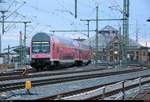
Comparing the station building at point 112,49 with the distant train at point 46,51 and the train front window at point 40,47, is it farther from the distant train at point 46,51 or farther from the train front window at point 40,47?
the train front window at point 40,47

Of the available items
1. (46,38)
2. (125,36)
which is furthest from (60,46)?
(125,36)

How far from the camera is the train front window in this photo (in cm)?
5247

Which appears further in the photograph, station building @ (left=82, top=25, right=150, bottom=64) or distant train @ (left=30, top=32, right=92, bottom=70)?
station building @ (left=82, top=25, right=150, bottom=64)

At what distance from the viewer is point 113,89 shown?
2539 centimetres

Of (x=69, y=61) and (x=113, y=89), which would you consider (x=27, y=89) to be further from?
(x=69, y=61)

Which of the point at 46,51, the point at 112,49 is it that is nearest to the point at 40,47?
the point at 46,51

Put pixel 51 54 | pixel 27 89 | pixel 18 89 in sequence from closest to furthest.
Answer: pixel 27 89
pixel 18 89
pixel 51 54

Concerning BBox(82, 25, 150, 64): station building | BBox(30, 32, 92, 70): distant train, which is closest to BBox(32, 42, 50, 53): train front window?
BBox(30, 32, 92, 70): distant train

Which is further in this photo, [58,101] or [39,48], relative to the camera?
[39,48]

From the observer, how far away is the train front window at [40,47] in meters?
52.5

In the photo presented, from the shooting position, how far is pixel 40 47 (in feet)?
173

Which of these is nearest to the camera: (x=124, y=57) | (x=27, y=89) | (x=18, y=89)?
(x=27, y=89)

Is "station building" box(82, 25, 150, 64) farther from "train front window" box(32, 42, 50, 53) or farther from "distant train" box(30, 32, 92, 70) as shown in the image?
"train front window" box(32, 42, 50, 53)

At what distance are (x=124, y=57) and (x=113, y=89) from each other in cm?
4161
